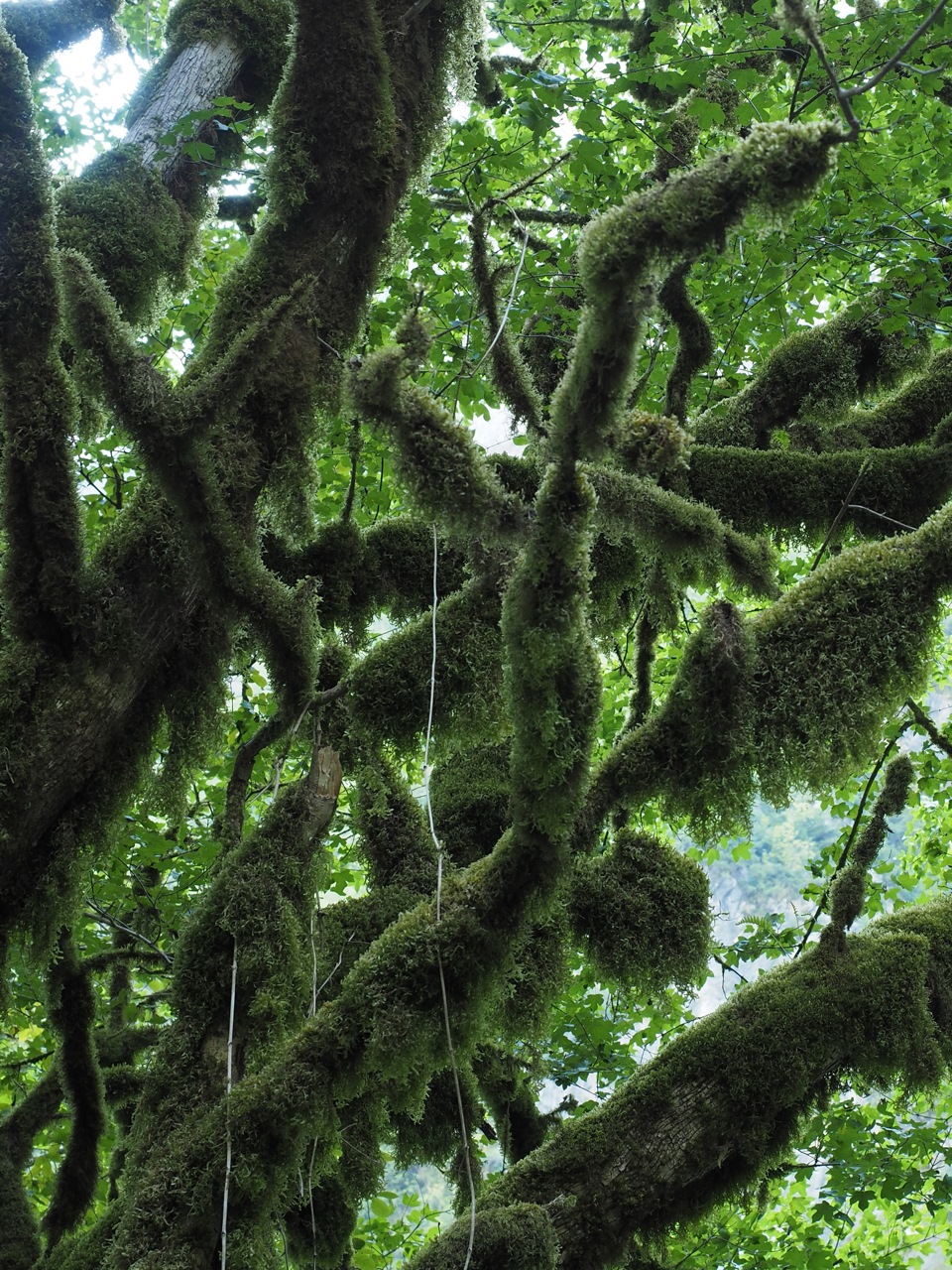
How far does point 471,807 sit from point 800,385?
2.82 meters

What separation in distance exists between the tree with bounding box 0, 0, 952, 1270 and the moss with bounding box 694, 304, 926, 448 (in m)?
0.02

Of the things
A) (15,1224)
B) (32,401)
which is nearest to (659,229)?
(32,401)

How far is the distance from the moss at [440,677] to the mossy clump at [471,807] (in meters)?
0.41

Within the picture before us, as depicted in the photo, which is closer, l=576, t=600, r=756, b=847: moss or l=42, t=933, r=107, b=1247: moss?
l=576, t=600, r=756, b=847: moss

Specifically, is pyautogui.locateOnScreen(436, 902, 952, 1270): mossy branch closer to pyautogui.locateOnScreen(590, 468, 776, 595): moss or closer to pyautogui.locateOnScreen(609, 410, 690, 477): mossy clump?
pyautogui.locateOnScreen(590, 468, 776, 595): moss

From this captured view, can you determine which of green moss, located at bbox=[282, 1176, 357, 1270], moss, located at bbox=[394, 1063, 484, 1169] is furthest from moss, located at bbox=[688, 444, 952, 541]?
green moss, located at bbox=[282, 1176, 357, 1270]

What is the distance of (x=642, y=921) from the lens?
157 inches

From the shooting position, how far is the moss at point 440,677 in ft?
12.1

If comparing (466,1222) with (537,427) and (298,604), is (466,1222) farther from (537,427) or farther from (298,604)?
(537,427)

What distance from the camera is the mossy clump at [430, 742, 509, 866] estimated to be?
4254mm

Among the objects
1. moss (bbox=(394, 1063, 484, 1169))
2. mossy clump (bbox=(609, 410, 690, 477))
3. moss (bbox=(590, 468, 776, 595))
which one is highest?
moss (bbox=(590, 468, 776, 595))

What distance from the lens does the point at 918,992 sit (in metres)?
3.86

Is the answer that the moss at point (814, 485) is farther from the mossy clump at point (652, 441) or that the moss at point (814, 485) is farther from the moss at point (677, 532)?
the mossy clump at point (652, 441)

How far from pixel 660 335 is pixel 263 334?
4.12 metres
